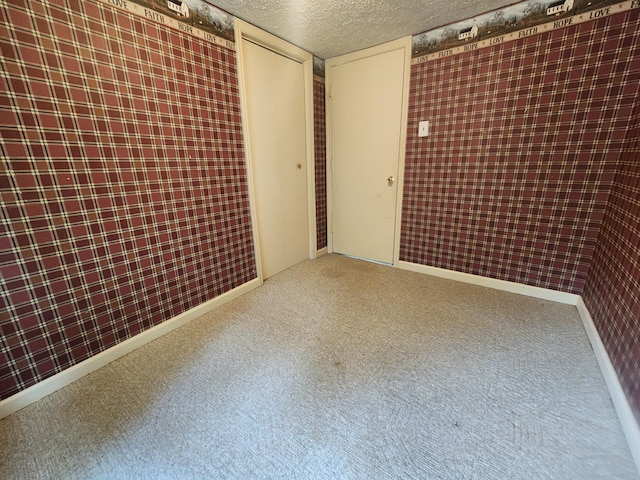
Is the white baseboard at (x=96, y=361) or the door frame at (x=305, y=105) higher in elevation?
the door frame at (x=305, y=105)

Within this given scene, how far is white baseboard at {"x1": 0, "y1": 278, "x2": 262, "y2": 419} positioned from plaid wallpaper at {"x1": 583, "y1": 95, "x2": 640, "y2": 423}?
2.41 meters

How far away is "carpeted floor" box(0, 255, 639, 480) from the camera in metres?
1.08

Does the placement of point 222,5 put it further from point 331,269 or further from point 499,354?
point 499,354

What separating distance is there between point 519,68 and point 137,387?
3198 mm

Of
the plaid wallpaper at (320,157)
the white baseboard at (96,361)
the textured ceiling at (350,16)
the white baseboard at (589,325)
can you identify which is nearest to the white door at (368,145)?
the plaid wallpaper at (320,157)

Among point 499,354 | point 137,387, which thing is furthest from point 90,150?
point 499,354

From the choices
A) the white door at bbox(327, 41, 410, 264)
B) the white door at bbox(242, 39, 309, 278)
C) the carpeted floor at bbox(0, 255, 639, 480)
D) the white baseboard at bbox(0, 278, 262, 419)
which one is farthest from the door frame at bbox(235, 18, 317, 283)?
the carpeted floor at bbox(0, 255, 639, 480)

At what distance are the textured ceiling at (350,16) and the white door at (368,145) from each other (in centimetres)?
27

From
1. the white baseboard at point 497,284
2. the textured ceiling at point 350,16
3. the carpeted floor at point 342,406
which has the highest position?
the textured ceiling at point 350,16

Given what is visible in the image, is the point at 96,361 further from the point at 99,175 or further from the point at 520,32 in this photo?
the point at 520,32

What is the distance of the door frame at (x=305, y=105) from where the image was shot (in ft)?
6.99

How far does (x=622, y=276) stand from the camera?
149cm

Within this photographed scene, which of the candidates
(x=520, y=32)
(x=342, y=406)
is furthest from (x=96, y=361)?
(x=520, y=32)

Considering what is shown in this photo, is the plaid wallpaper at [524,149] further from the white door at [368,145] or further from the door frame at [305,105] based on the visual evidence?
the door frame at [305,105]
